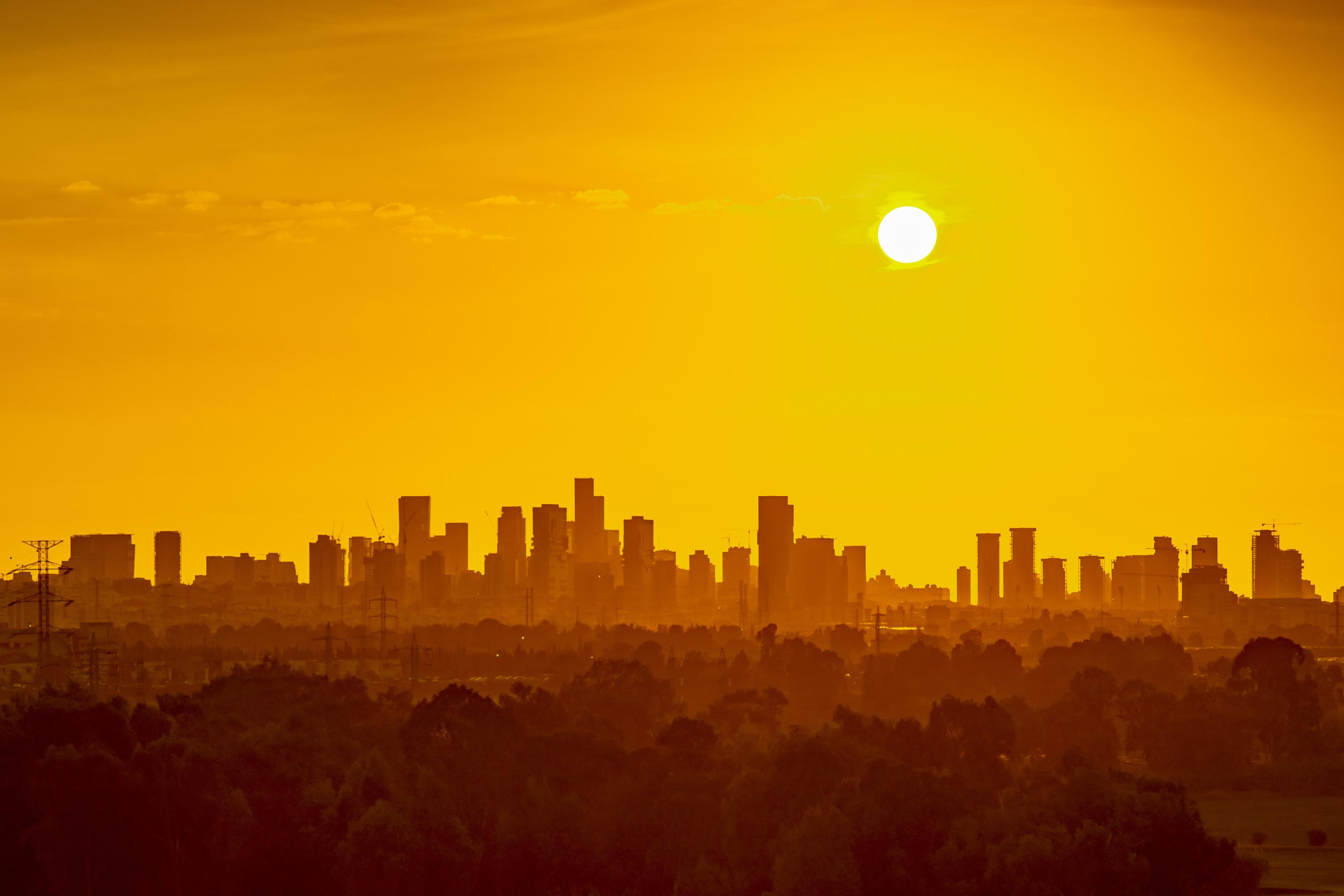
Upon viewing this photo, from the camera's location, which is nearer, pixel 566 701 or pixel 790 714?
pixel 566 701

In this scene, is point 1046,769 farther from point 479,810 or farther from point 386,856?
point 386,856

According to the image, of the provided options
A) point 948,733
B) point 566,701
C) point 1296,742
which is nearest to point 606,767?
point 948,733

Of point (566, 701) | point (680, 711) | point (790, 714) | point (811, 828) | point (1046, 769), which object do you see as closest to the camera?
point (811, 828)

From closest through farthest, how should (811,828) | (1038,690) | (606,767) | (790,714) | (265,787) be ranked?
(811,828)
(265,787)
(606,767)
(790,714)
(1038,690)

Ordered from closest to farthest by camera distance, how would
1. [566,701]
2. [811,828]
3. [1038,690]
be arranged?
[811,828] → [566,701] → [1038,690]

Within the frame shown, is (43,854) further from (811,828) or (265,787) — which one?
(811,828)

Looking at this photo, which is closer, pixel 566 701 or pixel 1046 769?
pixel 1046 769

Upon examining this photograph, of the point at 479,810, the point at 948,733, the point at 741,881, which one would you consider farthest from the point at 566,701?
→ the point at 741,881

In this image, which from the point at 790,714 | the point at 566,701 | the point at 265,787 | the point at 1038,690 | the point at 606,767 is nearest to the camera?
the point at 265,787

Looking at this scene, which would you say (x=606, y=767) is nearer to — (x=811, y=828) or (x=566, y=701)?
(x=811, y=828)
